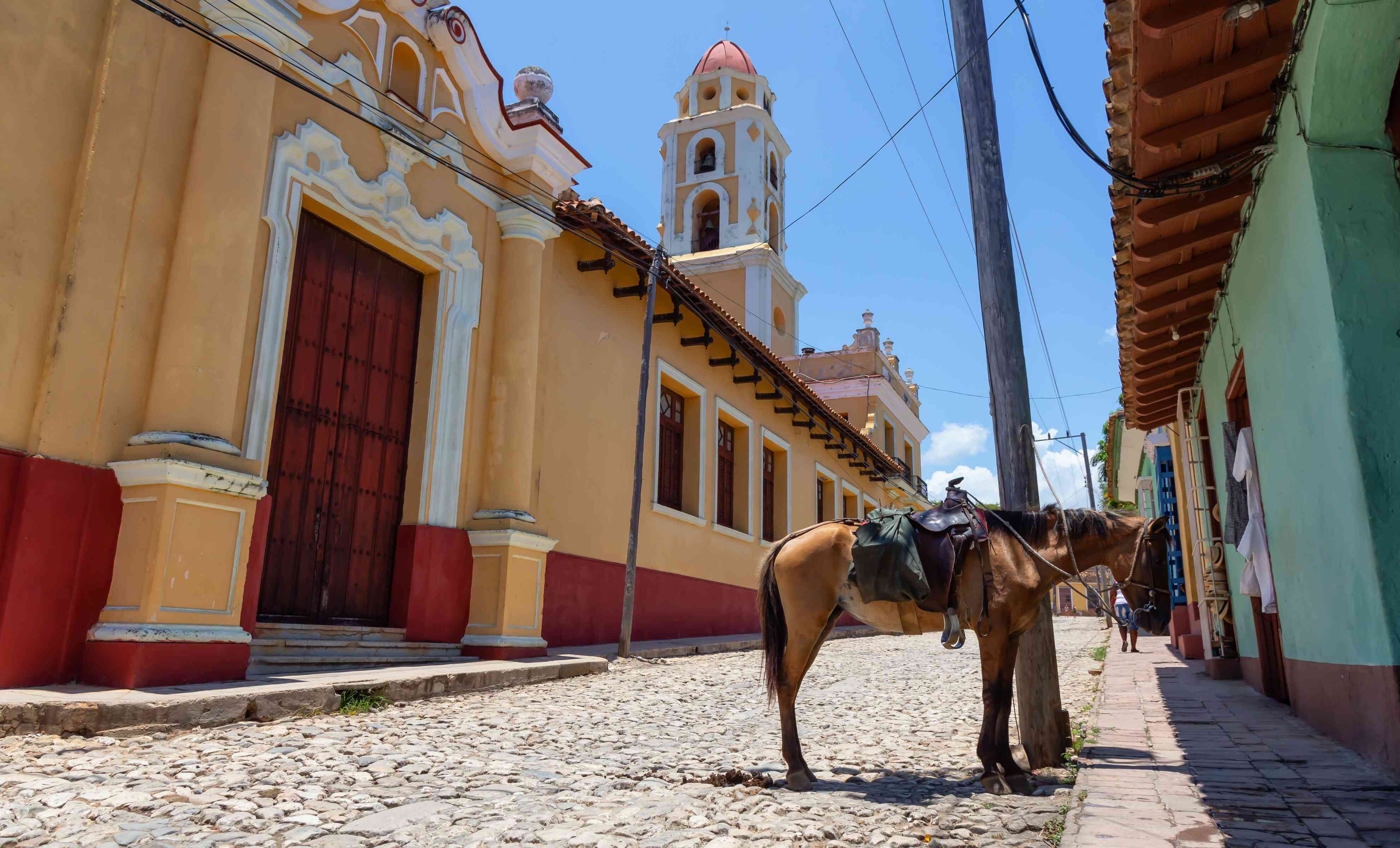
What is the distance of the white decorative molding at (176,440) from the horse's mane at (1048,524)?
5.20 m

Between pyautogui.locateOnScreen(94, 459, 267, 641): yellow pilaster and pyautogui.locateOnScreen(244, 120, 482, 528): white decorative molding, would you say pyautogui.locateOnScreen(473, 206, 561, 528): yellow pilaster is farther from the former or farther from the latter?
pyautogui.locateOnScreen(94, 459, 267, 641): yellow pilaster

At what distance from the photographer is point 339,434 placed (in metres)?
8.42

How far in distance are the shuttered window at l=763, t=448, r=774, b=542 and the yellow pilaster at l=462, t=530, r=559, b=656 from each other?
9.42 m

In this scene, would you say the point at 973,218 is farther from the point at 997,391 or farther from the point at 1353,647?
the point at 1353,647

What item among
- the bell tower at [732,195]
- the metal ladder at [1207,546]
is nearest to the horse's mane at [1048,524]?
the metal ladder at [1207,546]

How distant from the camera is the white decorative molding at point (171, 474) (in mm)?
5934

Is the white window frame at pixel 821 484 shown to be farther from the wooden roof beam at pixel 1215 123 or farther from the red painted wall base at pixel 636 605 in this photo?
the wooden roof beam at pixel 1215 123

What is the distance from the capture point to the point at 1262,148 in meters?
5.16

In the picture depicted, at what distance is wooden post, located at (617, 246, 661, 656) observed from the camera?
10.8 m

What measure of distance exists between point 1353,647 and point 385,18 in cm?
937

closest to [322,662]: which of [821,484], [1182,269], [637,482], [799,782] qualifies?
[799,782]

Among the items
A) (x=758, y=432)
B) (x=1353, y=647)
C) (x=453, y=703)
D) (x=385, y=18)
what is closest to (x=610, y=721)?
(x=453, y=703)

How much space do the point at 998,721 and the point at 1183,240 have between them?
4.15 metres

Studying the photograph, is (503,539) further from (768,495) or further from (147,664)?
(768,495)
